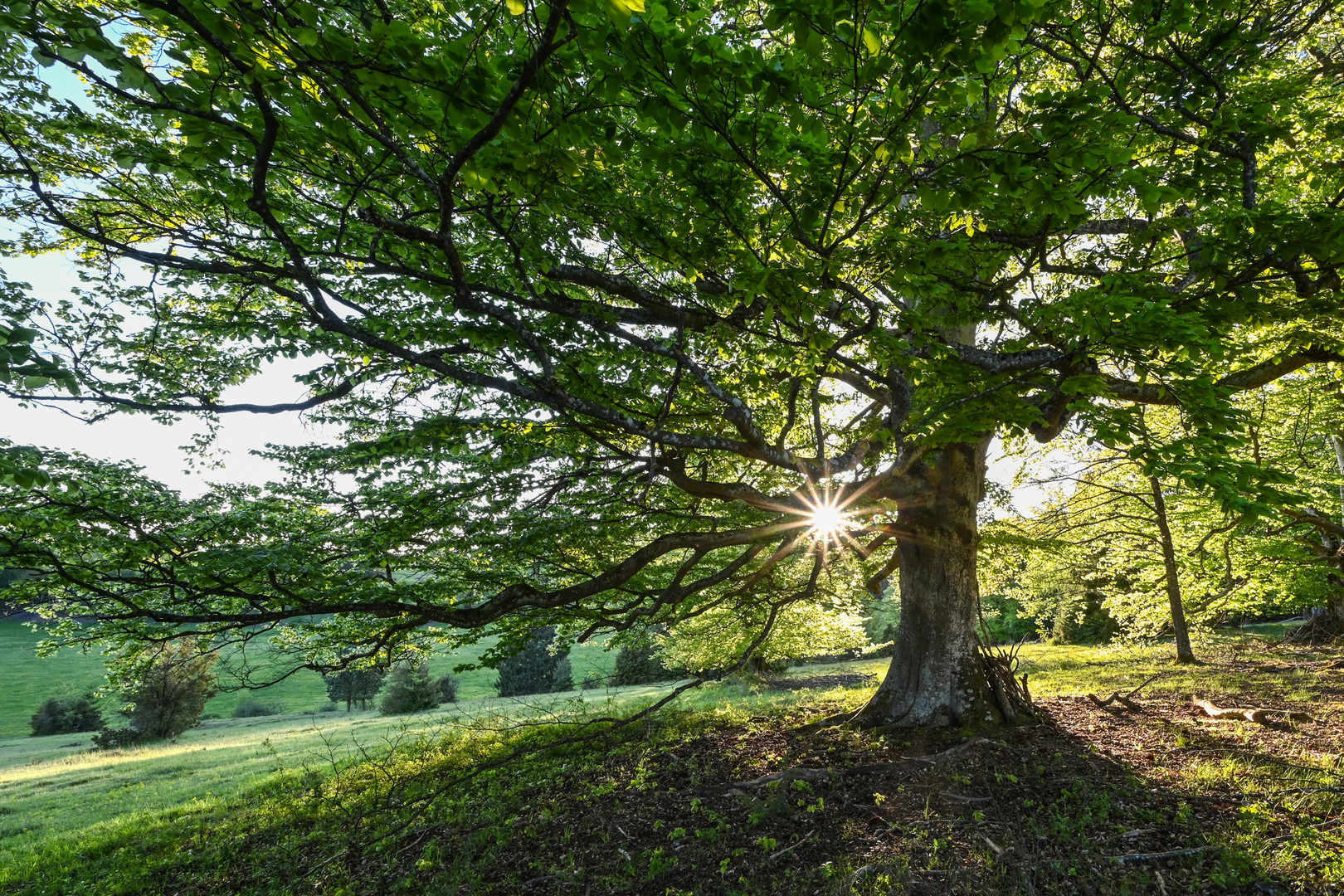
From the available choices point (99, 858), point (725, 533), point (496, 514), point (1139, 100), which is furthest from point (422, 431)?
point (1139, 100)

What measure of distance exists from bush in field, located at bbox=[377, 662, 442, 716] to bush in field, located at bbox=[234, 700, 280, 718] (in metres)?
16.8

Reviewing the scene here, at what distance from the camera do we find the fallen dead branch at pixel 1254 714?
747 centimetres

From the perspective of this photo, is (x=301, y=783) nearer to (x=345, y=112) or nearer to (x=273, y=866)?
(x=273, y=866)

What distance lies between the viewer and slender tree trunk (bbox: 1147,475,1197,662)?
48.3 ft

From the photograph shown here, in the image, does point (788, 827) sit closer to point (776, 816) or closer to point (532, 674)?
point (776, 816)

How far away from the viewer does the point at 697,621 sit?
45.8 ft

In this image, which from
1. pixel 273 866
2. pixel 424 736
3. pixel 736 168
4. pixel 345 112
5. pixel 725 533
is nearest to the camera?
pixel 345 112

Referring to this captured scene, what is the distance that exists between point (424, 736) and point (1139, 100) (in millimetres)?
15427

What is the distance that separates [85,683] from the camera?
40969mm

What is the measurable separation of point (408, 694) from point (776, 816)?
1266 inches

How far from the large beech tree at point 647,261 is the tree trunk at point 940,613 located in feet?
0.16

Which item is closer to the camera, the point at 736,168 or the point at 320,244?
the point at 736,168

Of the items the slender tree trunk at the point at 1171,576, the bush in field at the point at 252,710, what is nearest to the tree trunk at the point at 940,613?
the slender tree trunk at the point at 1171,576

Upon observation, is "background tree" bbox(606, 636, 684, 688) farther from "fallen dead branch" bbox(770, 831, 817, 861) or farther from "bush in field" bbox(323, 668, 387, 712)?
"fallen dead branch" bbox(770, 831, 817, 861)
